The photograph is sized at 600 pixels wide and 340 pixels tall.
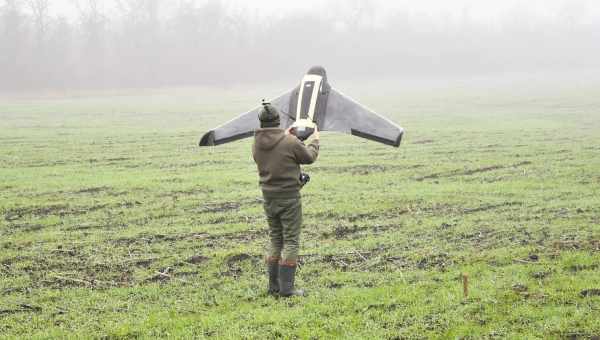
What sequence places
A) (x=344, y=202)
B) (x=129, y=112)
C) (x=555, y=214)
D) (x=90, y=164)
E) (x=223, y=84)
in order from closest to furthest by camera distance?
(x=555, y=214), (x=344, y=202), (x=90, y=164), (x=129, y=112), (x=223, y=84)

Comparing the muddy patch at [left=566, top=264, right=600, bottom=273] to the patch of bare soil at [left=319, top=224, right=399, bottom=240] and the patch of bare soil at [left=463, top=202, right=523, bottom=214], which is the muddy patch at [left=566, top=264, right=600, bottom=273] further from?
the patch of bare soil at [left=463, top=202, right=523, bottom=214]

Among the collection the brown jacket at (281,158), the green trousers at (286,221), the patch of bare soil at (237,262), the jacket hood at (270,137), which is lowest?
the patch of bare soil at (237,262)

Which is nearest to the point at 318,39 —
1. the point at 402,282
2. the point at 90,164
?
the point at 90,164

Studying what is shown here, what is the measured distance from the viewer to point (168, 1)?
8619 cm

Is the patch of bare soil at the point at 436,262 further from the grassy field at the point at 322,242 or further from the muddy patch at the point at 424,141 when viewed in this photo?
the muddy patch at the point at 424,141

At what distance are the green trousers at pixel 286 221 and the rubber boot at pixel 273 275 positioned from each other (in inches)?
9.3

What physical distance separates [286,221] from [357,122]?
144cm

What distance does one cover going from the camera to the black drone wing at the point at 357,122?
24.8 feet

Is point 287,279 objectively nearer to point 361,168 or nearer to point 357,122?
point 357,122

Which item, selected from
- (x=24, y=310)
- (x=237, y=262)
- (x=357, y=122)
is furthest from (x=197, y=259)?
(x=357, y=122)

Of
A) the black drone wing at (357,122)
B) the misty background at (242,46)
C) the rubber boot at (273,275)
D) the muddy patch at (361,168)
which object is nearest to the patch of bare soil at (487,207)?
the muddy patch at (361,168)

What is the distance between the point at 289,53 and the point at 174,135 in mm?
54920

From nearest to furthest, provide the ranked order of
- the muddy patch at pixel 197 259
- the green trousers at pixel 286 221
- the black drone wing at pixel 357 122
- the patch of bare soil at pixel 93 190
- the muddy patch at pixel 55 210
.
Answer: the green trousers at pixel 286 221 < the black drone wing at pixel 357 122 < the muddy patch at pixel 197 259 < the muddy patch at pixel 55 210 < the patch of bare soil at pixel 93 190

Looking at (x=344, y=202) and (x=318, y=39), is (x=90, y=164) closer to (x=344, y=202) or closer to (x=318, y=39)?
(x=344, y=202)
